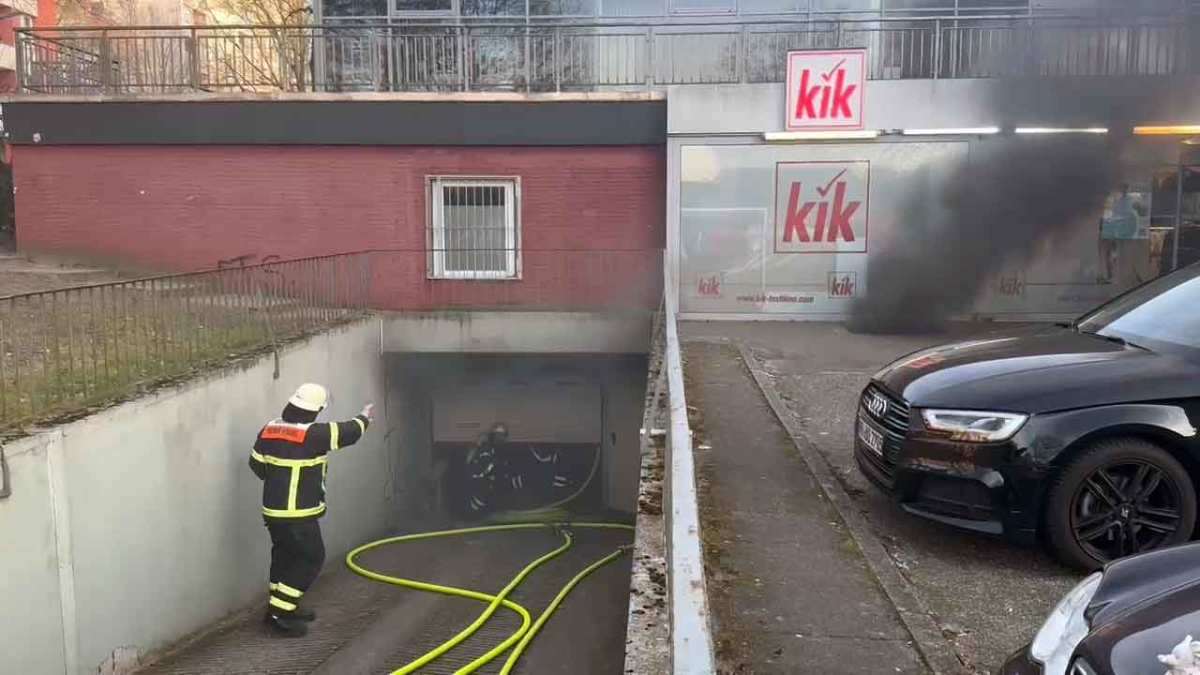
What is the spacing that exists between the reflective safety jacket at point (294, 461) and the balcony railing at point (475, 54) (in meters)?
7.88

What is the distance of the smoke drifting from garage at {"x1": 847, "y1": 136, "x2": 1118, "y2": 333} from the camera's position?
12920mm

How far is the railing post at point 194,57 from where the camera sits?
46.7 feet

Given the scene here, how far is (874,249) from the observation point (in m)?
13.4

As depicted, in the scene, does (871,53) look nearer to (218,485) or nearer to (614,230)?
(614,230)

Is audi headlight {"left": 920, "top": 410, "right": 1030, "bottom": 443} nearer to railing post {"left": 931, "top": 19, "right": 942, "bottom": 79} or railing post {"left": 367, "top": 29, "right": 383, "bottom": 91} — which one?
railing post {"left": 931, "top": 19, "right": 942, "bottom": 79}

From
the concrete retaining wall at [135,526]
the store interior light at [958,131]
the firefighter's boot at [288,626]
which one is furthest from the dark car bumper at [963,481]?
the store interior light at [958,131]

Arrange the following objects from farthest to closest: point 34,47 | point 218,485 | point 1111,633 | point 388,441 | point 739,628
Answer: point 34,47 < point 388,441 < point 218,485 < point 739,628 < point 1111,633

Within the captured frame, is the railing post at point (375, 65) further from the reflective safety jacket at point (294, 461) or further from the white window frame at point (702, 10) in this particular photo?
the reflective safety jacket at point (294, 461)

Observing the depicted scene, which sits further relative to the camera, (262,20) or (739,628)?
(262,20)

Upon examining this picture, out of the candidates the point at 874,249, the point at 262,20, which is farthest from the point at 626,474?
the point at 262,20

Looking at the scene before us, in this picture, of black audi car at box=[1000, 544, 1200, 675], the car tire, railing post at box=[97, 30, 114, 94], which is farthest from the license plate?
railing post at box=[97, 30, 114, 94]

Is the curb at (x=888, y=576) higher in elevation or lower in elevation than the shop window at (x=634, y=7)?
lower

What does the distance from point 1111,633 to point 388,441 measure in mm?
11720

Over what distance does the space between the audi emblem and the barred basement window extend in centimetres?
924
